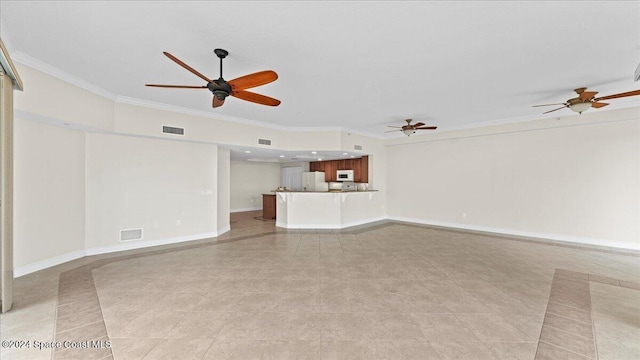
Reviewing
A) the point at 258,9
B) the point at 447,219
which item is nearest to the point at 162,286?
the point at 258,9

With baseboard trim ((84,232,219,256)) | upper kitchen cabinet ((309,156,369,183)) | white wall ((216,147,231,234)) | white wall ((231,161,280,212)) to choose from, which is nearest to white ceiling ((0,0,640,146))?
white wall ((216,147,231,234))

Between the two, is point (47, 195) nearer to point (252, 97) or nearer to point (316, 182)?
point (252, 97)

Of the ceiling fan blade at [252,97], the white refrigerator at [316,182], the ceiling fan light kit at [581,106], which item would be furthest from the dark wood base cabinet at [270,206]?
the ceiling fan light kit at [581,106]

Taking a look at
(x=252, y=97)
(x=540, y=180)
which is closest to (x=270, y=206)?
(x=252, y=97)

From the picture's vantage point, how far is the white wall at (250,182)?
1050cm

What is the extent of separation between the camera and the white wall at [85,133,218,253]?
4.46 metres

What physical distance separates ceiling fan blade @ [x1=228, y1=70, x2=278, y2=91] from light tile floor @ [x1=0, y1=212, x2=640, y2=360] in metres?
2.47

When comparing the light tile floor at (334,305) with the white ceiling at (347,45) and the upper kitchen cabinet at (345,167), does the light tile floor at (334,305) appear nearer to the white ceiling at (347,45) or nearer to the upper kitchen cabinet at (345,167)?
the white ceiling at (347,45)

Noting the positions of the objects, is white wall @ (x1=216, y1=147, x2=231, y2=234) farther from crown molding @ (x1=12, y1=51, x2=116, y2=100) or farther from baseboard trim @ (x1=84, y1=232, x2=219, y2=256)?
crown molding @ (x1=12, y1=51, x2=116, y2=100)

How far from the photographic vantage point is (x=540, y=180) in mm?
5855

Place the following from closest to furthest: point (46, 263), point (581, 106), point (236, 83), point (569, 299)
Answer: point (236, 83), point (569, 299), point (46, 263), point (581, 106)

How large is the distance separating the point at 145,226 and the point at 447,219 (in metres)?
7.94

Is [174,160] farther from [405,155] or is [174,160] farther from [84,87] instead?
[405,155]

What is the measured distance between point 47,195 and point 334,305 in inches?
189
